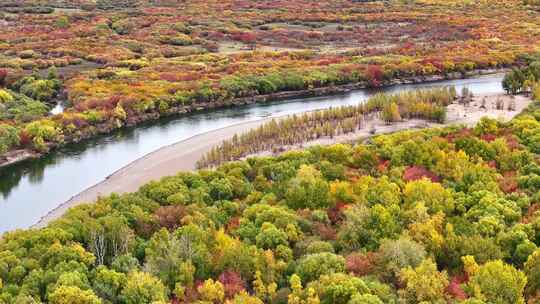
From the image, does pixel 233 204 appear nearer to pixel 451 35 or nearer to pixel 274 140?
pixel 274 140

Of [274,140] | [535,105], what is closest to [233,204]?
[274,140]

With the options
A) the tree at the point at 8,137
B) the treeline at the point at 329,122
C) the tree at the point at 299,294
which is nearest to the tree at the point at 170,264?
the tree at the point at 299,294

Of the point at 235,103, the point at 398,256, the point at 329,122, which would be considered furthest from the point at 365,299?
the point at 235,103

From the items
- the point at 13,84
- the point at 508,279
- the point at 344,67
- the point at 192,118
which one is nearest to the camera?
the point at 508,279

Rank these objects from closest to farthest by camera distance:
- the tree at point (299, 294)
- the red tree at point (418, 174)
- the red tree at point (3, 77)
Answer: the tree at point (299, 294), the red tree at point (418, 174), the red tree at point (3, 77)

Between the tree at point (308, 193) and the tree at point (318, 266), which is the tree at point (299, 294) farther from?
the tree at point (308, 193)

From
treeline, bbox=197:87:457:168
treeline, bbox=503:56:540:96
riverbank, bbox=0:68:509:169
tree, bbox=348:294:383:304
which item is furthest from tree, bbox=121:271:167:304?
treeline, bbox=503:56:540:96

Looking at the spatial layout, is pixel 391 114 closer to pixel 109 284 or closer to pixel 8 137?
pixel 8 137
